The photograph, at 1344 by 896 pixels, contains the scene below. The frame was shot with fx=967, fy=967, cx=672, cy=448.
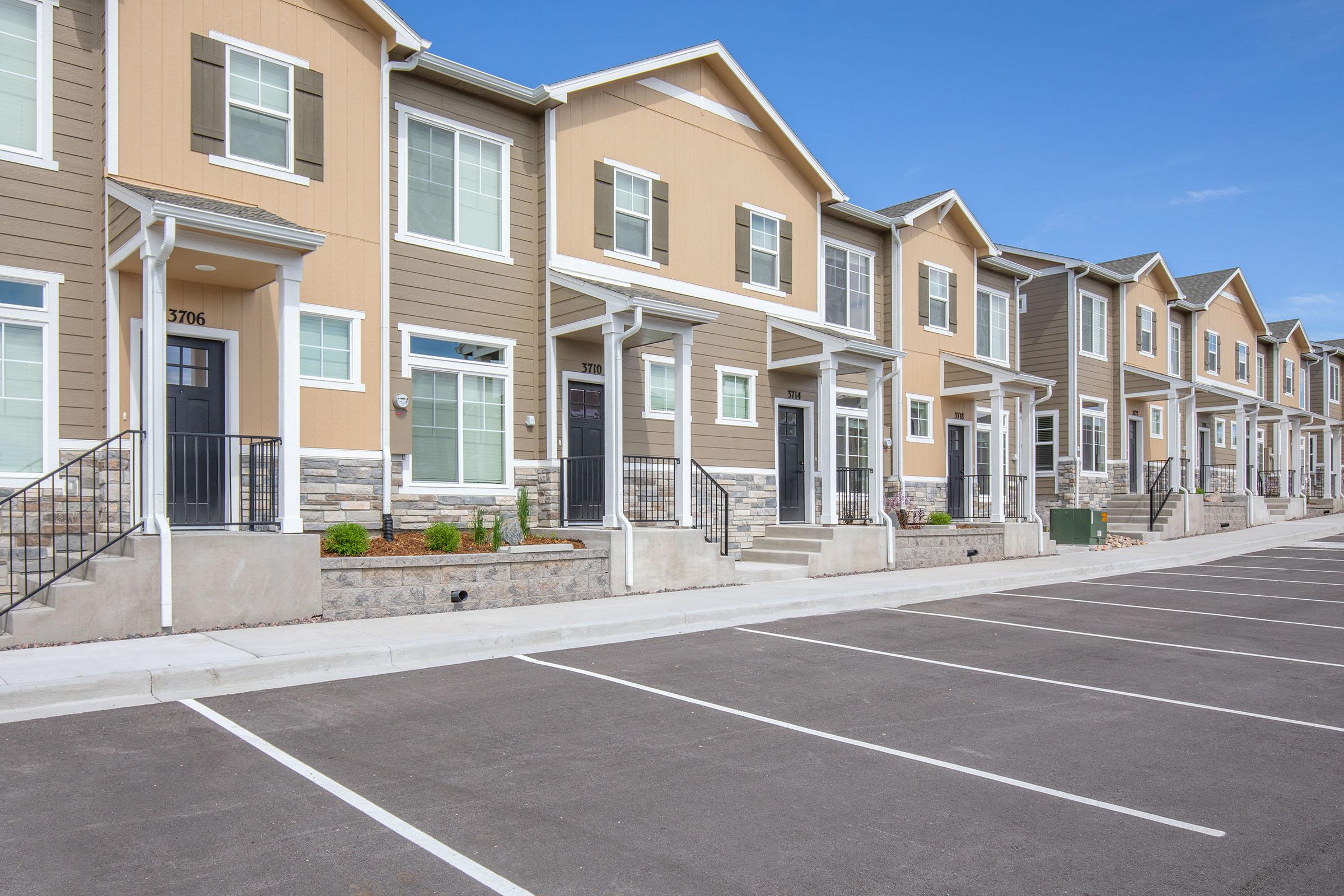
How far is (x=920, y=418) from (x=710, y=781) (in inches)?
679

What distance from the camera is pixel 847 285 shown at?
20.3 meters

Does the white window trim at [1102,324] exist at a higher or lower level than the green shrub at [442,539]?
higher

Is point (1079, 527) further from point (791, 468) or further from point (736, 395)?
point (736, 395)

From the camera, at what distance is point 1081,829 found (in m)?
4.85

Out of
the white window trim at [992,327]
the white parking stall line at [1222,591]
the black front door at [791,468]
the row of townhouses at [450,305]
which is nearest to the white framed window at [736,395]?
the row of townhouses at [450,305]

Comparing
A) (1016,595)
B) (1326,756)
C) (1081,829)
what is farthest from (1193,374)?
(1081,829)

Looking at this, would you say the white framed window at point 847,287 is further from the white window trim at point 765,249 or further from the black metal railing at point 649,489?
the black metal railing at point 649,489

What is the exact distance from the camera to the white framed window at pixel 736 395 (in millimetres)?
17156

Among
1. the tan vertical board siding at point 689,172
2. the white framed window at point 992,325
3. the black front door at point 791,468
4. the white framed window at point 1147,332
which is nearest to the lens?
the tan vertical board siding at point 689,172

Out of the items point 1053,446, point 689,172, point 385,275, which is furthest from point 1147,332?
point 385,275

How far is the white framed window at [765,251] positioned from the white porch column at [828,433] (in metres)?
Answer: 2.19

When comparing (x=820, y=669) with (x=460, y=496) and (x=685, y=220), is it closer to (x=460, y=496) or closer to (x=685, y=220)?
(x=460, y=496)

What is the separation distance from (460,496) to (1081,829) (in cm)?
1015

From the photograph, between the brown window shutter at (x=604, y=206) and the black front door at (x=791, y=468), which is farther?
the black front door at (x=791, y=468)
